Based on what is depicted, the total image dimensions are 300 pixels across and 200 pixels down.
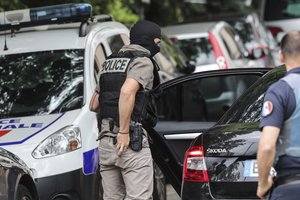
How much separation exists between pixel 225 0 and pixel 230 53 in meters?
13.4

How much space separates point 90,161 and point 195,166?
166cm

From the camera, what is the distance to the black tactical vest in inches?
212

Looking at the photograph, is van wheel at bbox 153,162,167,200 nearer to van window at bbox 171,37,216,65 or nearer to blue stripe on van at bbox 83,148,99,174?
blue stripe on van at bbox 83,148,99,174

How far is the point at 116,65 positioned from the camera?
5426 mm

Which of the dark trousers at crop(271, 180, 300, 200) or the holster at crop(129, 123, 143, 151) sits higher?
the dark trousers at crop(271, 180, 300, 200)

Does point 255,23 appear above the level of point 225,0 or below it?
above

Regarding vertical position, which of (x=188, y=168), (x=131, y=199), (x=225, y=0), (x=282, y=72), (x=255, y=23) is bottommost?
(x=225, y=0)

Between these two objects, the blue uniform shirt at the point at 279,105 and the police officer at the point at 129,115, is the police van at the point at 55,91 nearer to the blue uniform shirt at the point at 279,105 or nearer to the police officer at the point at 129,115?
the police officer at the point at 129,115

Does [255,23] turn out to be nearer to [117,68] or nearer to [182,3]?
[182,3]

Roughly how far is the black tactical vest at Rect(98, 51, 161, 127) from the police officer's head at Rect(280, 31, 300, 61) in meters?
1.55

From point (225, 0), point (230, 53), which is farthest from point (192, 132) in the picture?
point (225, 0)

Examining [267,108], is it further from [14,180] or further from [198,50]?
[198,50]

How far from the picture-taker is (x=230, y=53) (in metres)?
12.5

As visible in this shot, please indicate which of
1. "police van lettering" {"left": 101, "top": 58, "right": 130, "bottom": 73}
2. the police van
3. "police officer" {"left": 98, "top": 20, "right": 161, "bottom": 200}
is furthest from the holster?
the police van
